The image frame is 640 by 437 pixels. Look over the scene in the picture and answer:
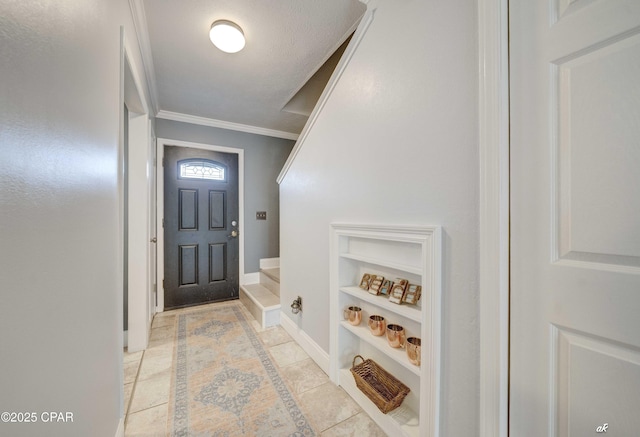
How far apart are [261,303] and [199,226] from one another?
129cm

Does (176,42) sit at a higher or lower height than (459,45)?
higher

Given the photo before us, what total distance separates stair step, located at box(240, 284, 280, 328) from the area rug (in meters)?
0.18

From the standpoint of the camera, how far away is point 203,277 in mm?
3018

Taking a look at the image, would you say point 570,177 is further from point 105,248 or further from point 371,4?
point 105,248

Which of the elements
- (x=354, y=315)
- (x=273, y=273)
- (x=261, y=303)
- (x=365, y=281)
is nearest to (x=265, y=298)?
(x=261, y=303)

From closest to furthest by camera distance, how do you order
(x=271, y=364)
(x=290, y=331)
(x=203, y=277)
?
(x=271, y=364) < (x=290, y=331) < (x=203, y=277)

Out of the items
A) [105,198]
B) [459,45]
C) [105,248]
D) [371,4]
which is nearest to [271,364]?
[105,248]

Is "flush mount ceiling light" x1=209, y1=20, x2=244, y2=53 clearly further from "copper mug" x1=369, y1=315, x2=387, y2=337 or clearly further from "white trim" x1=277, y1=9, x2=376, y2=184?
"copper mug" x1=369, y1=315, x2=387, y2=337

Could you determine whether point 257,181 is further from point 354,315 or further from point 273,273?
point 354,315

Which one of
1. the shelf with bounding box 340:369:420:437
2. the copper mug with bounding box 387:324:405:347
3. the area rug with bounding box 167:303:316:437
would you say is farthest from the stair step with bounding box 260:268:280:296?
the copper mug with bounding box 387:324:405:347

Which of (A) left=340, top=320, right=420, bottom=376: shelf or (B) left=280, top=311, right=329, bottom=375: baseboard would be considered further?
(B) left=280, top=311, right=329, bottom=375: baseboard

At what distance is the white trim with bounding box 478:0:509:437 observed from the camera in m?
0.79

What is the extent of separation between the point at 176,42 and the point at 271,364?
252 cm

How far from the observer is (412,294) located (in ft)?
3.89
